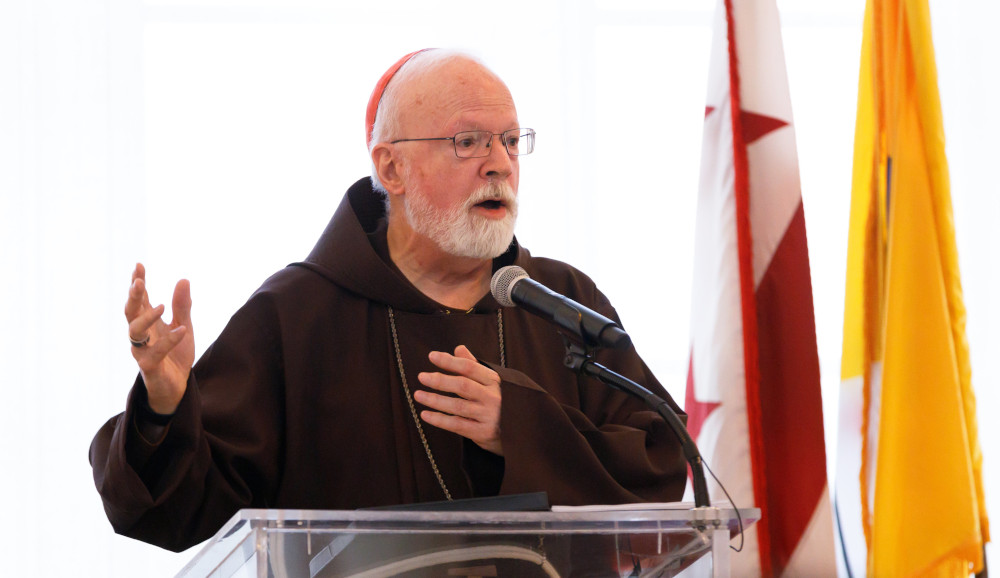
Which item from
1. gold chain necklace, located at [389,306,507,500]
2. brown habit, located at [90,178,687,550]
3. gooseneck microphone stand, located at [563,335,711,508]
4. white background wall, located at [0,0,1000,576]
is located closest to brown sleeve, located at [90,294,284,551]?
brown habit, located at [90,178,687,550]

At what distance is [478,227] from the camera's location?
257 centimetres

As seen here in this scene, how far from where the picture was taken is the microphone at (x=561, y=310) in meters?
1.71

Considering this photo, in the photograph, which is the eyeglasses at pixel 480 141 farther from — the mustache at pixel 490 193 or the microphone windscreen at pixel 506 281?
the microphone windscreen at pixel 506 281

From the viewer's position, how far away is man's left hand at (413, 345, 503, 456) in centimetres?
191

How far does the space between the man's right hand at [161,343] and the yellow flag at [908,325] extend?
1957 mm

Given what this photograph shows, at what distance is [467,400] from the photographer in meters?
2.01

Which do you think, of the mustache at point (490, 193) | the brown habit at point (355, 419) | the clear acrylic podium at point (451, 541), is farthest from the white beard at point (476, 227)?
the clear acrylic podium at point (451, 541)

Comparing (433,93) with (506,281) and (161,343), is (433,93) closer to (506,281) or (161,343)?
(506,281)

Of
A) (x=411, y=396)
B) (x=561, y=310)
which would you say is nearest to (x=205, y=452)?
(x=411, y=396)

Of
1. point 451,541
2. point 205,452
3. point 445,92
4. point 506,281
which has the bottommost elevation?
point 451,541

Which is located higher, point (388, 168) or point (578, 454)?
point (388, 168)

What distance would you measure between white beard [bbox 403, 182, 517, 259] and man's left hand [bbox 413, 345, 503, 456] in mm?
587

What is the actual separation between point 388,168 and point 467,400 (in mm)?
940

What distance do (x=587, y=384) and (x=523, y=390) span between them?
24.1 inches
